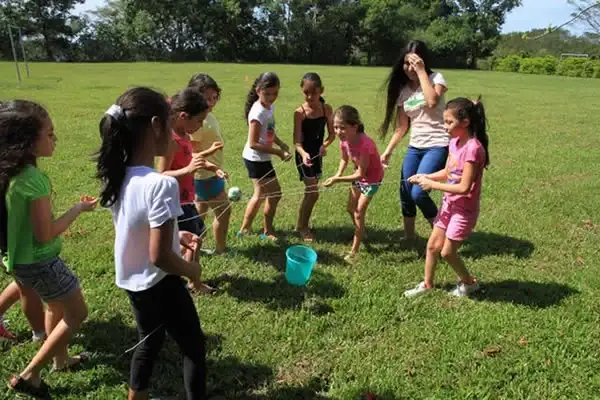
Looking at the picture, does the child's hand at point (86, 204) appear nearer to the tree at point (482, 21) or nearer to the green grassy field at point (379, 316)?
the green grassy field at point (379, 316)

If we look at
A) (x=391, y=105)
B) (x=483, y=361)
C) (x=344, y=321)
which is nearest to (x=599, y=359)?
(x=483, y=361)

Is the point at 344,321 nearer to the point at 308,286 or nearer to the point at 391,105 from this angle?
the point at 308,286

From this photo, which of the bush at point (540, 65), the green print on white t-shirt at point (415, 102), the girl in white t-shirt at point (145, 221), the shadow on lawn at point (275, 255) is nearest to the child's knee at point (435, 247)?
the shadow on lawn at point (275, 255)

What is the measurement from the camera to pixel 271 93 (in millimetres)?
4664

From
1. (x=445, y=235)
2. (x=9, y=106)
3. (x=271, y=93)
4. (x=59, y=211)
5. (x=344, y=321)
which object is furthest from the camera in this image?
(x=59, y=211)

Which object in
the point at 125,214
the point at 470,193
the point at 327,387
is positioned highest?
the point at 125,214

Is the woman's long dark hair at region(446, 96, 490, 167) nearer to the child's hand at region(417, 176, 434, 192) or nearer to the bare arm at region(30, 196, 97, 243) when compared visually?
the child's hand at region(417, 176, 434, 192)

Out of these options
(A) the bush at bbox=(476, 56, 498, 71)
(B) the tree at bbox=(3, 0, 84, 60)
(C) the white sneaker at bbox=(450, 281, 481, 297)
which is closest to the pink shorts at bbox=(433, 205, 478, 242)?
(C) the white sneaker at bbox=(450, 281, 481, 297)

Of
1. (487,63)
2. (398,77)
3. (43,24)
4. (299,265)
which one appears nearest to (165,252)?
(299,265)

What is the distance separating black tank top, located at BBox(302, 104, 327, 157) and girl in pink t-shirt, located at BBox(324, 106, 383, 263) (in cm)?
56

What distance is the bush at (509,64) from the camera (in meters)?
46.4

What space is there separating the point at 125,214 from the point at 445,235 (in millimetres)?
2612

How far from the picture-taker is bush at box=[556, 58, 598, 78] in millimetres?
39844

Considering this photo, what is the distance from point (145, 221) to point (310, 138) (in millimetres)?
3287
